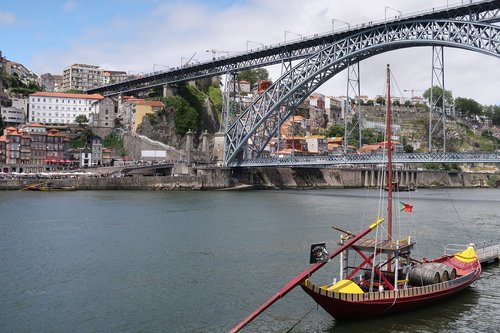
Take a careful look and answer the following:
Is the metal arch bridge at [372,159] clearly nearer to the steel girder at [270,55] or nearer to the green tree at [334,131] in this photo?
the steel girder at [270,55]

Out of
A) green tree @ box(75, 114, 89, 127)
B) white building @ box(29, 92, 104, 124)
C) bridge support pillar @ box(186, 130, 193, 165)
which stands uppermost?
white building @ box(29, 92, 104, 124)

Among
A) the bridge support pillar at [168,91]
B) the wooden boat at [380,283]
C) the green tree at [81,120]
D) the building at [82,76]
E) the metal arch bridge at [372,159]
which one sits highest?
the building at [82,76]

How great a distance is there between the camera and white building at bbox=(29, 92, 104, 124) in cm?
8500

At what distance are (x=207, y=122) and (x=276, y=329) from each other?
7016cm

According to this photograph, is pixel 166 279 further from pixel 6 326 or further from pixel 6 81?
pixel 6 81

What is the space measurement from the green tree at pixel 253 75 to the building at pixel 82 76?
3405 cm

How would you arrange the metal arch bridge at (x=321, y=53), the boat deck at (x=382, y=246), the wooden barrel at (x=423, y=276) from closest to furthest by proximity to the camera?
the boat deck at (x=382, y=246)
the wooden barrel at (x=423, y=276)
the metal arch bridge at (x=321, y=53)

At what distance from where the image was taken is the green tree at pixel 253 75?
129875 millimetres

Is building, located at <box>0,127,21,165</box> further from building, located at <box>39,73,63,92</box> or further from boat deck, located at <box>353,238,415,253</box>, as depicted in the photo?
building, located at <box>39,73,63,92</box>

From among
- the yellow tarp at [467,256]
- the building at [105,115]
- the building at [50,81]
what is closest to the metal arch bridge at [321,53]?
the building at [105,115]

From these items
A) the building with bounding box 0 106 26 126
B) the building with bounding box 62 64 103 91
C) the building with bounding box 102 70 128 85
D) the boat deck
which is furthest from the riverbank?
the building with bounding box 62 64 103 91

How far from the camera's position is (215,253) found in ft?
79.4

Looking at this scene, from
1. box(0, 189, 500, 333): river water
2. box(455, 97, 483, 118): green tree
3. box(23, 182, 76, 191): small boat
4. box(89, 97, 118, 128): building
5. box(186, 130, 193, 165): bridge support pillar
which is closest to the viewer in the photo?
box(0, 189, 500, 333): river water

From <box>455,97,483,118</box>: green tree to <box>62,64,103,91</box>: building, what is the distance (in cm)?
9018
